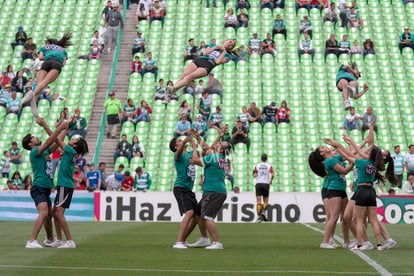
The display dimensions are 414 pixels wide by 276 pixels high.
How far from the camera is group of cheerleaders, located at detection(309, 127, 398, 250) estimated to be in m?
13.6

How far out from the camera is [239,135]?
28203 millimetres

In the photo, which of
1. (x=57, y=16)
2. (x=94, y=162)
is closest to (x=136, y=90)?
(x=94, y=162)

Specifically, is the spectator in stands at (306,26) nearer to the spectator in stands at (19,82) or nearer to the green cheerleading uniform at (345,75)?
the spectator in stands at (19,82)

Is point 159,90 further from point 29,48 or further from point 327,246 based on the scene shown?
point 327,246

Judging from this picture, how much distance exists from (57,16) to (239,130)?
13.0m

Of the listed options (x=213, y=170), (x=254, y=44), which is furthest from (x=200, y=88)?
(x=213, y=170)

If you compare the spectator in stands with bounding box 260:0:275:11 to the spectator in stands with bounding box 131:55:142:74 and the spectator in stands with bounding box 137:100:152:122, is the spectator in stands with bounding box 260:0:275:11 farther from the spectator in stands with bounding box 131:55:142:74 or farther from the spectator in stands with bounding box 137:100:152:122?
the spectator in stands with bounding box 137:100:152:122

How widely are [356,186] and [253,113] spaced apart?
15.4 meters

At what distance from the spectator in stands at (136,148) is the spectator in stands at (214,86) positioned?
13.8 ft

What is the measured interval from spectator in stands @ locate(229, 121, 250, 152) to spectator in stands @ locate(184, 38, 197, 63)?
4998 millimetres

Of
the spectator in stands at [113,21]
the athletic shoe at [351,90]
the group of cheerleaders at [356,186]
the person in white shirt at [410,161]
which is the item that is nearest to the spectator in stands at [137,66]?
the spectator in stands at [113,21]

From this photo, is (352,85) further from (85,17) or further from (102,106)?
(85,17)

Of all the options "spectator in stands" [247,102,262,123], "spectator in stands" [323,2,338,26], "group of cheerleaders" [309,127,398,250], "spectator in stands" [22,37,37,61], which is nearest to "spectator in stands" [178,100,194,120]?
"spectator in stands" [247,102,262,123]

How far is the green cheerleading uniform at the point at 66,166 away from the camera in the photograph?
13867 millimetres
